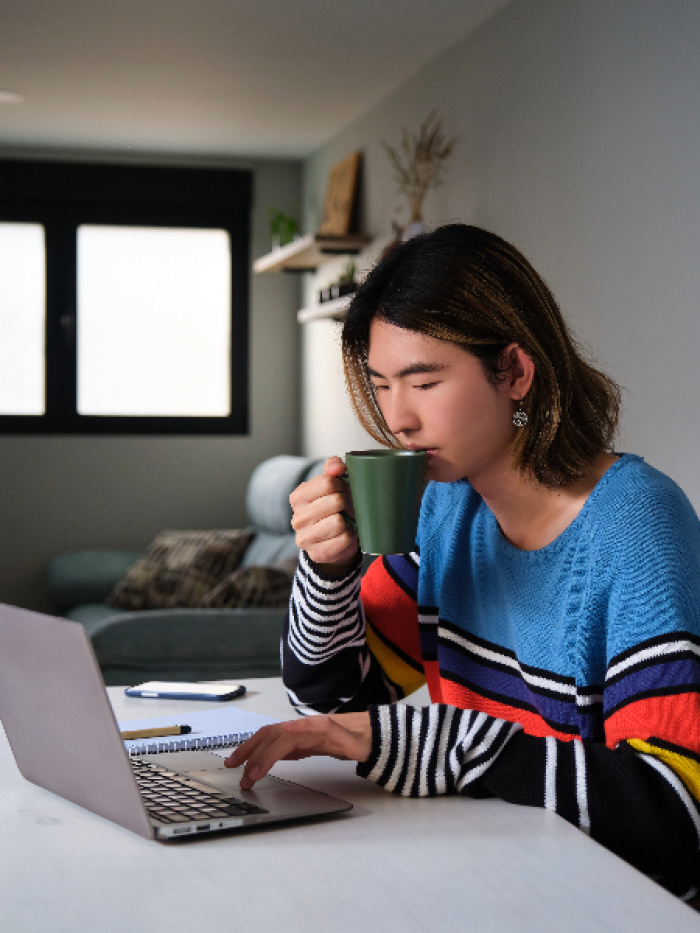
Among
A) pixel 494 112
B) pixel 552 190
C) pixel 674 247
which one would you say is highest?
pixel 494 112

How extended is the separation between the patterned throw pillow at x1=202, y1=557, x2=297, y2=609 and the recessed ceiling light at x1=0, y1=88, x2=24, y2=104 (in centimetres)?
225

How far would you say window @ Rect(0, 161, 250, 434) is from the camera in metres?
5.12

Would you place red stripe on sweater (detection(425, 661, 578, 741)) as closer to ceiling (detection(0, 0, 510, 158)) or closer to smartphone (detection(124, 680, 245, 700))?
smartphone (detection(124, 680, 245, 700))

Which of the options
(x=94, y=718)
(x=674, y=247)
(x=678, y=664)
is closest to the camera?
(x=94, y=718)

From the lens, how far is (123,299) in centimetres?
524

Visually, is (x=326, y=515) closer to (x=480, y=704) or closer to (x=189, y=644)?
(x=480, y=704)

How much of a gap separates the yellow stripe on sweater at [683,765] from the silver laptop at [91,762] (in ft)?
0.90

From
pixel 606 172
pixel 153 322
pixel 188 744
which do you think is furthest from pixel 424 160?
pixel 188 744

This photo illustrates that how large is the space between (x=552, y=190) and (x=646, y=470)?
191 cm

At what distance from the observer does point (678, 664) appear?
3.09ft

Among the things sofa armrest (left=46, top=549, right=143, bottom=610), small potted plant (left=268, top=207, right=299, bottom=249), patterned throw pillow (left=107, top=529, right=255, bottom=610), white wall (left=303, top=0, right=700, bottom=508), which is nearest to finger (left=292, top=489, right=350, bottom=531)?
white wall (left=303, top=0, right=700, bottom=508)

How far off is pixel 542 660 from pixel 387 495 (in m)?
0.30

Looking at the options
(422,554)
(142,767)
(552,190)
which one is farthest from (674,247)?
(142,767)

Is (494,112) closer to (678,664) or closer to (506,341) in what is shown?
(506,341)
